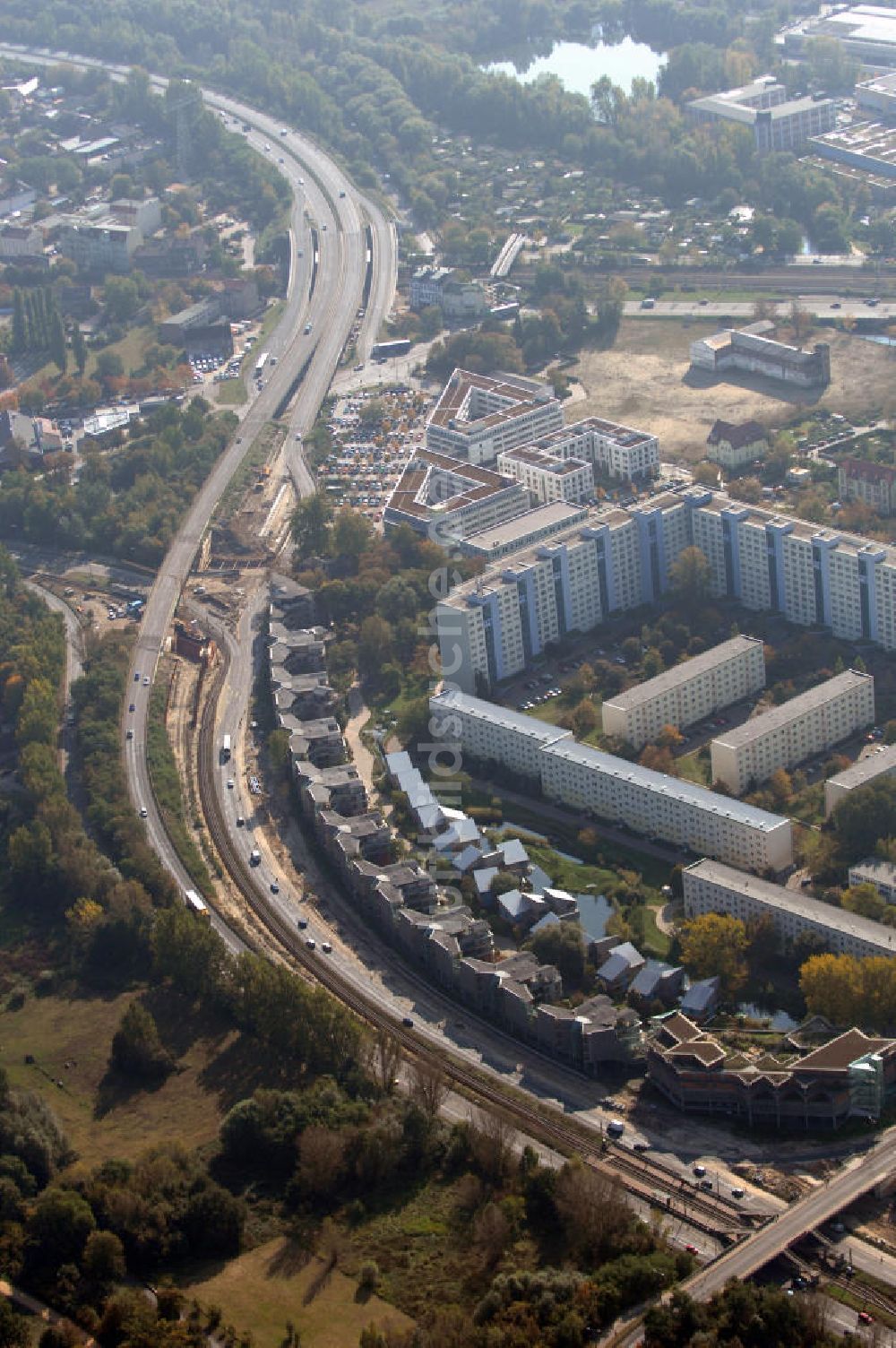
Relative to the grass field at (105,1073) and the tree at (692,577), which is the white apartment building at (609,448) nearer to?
the tree at (692,577)

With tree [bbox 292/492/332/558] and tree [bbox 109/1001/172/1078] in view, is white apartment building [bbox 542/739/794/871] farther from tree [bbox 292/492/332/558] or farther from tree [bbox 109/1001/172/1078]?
tree [bbox 292/492/332/558]

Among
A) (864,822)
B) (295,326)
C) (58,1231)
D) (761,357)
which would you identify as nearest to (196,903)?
(58,1231)

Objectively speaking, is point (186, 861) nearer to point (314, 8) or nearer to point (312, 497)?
point (312, 497)

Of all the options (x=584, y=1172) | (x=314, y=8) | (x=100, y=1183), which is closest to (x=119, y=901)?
(x=100, y=1183)

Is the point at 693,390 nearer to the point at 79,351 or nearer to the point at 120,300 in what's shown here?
the point at 79,351

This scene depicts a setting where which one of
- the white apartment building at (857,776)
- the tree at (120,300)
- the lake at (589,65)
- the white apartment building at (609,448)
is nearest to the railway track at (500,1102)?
the white apartment building at (857,776)
